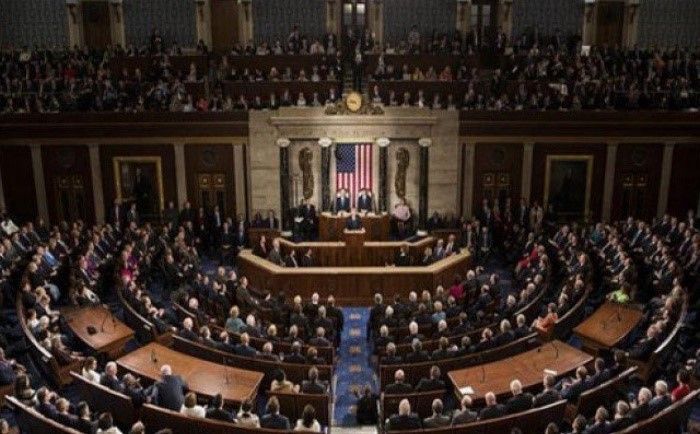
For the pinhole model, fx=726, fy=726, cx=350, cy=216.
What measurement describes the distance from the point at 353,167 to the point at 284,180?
1956mm

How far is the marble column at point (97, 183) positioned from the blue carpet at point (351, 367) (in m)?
8.72

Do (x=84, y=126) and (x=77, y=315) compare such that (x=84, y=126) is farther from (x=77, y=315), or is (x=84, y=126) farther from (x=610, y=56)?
(x=610, y=56)

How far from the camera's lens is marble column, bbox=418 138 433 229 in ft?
66.1

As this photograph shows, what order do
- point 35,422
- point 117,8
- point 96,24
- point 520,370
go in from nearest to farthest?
point 35,422 → point 520,370 → point 117,8 → point 96,24

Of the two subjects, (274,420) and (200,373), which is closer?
(274,420)

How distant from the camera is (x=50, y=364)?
10.8 m

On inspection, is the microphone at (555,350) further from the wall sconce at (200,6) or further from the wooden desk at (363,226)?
the wall sconce at (200,6)

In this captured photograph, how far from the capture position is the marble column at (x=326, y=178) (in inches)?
787

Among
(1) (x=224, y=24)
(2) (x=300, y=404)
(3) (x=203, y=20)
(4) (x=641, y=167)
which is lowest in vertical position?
(2) (x=300, y=404)

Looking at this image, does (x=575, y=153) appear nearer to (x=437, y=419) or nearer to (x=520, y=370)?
(x=520, y=370)

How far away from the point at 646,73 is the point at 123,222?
16.1 meters

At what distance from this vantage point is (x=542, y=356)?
11.2m

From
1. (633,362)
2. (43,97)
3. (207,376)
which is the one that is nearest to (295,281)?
(207,376)

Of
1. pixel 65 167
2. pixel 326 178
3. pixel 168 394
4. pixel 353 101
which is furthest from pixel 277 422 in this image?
pixel 65 167
